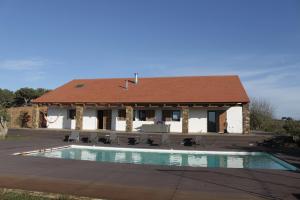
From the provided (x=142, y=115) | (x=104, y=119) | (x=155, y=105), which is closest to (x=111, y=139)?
(x=155, y=105)

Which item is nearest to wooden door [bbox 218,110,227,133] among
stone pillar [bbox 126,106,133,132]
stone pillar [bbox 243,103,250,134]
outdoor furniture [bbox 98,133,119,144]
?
stone pillar [bbox 243,103,250,134]

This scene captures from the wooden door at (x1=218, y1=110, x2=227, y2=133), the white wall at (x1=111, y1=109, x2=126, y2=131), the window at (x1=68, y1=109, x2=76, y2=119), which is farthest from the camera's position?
the window at (x1=68, y1=109, x2=76, y2=119)

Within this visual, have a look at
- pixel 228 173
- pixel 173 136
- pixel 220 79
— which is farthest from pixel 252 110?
pixel 228 173

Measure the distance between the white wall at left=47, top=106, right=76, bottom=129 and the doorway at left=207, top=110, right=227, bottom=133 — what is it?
12.3m

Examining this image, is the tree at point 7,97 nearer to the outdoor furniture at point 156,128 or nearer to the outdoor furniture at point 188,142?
the outdoor furniture at point 156,128

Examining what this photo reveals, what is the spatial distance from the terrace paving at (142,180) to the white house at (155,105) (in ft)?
49.2

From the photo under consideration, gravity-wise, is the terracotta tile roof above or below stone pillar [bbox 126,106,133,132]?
above

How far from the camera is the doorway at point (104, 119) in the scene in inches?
1196

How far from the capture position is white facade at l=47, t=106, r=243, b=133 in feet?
87.8

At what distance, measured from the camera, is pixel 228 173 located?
1055 cm

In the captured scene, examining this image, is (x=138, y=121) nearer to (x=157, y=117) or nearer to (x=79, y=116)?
(x=157, y=117)

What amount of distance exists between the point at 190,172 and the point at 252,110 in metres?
30.8

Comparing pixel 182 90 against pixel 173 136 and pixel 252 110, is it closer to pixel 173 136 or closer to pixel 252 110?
pixel 173 136

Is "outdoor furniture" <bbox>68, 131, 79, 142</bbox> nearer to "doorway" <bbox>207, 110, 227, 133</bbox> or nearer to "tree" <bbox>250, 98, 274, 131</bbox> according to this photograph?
"doorway" <bbox>207, 110, 227, 133</bbox>
